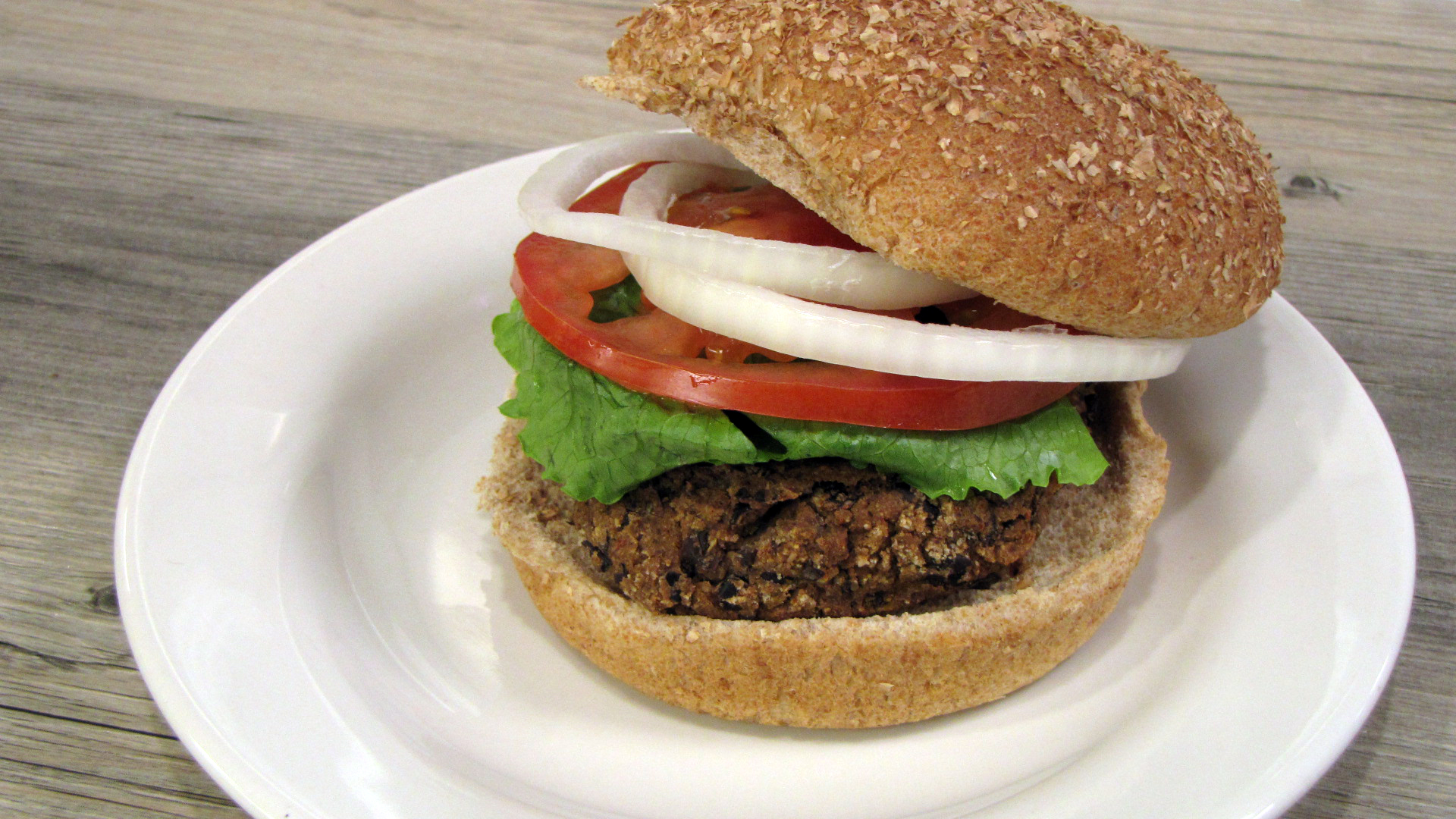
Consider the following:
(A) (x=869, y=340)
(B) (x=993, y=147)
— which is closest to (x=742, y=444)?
(A) (x=869, y=340)

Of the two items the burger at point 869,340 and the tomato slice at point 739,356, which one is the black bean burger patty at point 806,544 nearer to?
the burger at point 869,340

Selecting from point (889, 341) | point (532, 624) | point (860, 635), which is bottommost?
point (532, 624)

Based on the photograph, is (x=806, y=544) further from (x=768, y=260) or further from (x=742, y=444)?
(x=768, y=260)

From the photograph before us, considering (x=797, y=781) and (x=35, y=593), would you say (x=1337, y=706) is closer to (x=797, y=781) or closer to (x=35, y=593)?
(x=797, y=781)

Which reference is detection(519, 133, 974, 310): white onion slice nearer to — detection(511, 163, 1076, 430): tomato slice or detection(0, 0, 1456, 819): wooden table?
detection(511, 163, 1076, 430): tomato slice

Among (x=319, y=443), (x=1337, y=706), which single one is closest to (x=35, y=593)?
(x=319, y=443)
